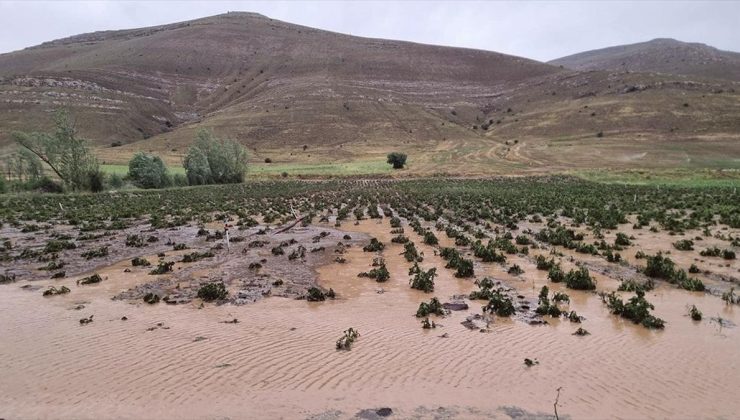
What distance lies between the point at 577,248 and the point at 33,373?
17.4 m

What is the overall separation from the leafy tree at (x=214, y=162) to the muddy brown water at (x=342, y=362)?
51.8 meters

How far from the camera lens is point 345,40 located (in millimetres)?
164500

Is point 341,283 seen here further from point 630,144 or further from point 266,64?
point 266,64

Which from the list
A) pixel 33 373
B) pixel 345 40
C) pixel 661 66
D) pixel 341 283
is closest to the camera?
pixel 33 373

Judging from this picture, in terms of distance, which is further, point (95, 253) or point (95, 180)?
point (95, 180)

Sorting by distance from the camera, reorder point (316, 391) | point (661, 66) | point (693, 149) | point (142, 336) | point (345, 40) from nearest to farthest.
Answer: point (316, 391) < point (142, 336) < point (693, 149) < point (345, 40) < point (661, 66)

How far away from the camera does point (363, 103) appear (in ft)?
392

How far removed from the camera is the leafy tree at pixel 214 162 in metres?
61.4

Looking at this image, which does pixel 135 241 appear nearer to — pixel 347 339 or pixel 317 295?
pixel 317 295

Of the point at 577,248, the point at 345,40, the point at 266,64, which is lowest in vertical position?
the point at 577,248

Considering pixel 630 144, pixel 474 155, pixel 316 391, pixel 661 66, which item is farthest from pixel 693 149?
pixel 661 66

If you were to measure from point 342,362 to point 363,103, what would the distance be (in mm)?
115031

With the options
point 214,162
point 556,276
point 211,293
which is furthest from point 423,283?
point 214,162

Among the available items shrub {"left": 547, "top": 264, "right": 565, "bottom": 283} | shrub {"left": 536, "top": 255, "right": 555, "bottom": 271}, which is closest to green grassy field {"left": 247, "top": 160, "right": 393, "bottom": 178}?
shrub {"left": 536, "top": 255, "right": 555, "bottom": 271}
